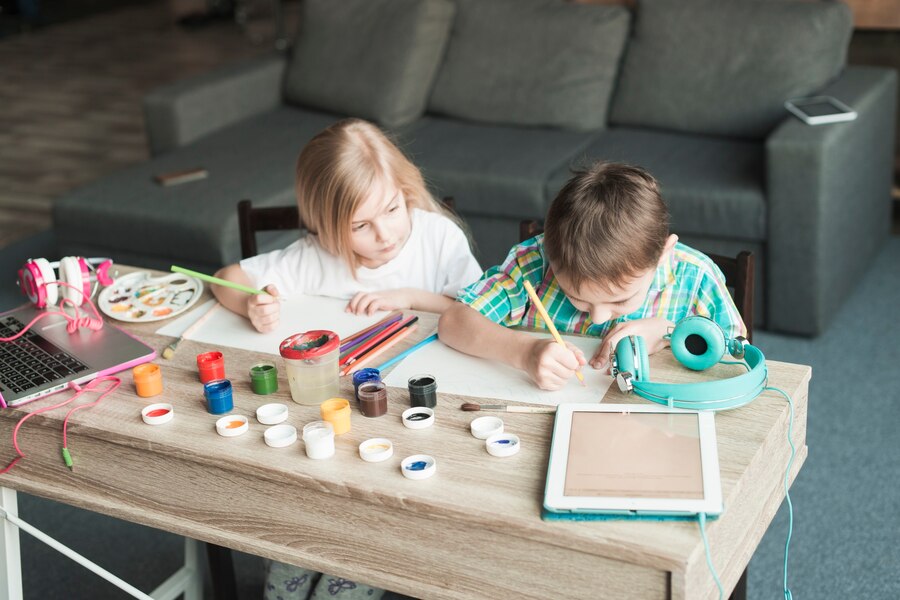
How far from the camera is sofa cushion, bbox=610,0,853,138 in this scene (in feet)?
10.5

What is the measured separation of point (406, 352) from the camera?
1.56 meters

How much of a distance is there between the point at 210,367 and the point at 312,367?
0.59ft

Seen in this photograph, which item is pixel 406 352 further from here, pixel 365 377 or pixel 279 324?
pixel 279 324

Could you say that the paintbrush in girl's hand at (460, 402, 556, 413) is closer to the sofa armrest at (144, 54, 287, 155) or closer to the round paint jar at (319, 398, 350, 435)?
the round paint jar at (319, 398, 350, 435)

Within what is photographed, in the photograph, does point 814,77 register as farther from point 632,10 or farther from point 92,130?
point 92,130

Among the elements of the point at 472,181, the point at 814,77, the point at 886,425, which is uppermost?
the point at 814,77

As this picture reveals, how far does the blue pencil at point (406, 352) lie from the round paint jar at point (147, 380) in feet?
1.04

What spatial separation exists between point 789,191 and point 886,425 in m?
0.68

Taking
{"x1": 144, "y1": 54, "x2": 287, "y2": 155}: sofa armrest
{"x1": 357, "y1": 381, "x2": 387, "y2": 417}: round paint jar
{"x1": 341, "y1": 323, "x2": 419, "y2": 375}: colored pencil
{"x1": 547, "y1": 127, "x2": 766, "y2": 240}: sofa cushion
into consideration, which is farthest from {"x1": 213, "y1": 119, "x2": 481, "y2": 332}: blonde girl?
{"x1": 144, "y1": 54, "x2": 287, "y2": 155}: sofa armrest

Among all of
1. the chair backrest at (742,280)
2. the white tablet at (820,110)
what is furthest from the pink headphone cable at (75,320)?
the white tablet at (820,110)

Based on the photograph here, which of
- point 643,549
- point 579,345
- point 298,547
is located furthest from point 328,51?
point 643,549

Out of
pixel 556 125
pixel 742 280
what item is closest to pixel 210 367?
pixel 742 280

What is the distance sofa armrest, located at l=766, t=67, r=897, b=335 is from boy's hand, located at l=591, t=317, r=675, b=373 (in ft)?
4.73

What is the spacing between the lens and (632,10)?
358 centimetres
